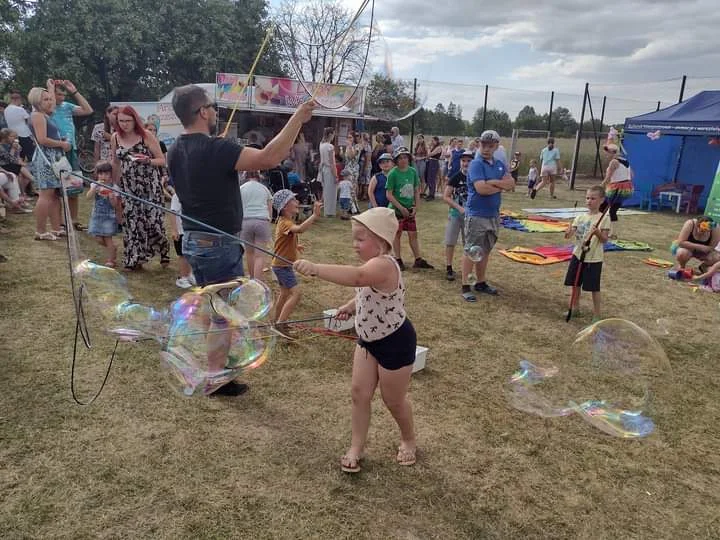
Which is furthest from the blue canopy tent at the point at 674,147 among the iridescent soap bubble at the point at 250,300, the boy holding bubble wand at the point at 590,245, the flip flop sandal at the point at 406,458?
the iridescent soap bubble at the point at 250,300

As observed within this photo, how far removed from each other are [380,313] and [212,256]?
1.24m

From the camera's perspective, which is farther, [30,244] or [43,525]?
[30,244]

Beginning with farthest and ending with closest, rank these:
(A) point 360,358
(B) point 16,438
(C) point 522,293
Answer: (C) point 522,293
(B) point 16,438
(A) point 360,358

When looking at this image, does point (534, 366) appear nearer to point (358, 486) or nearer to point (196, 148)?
point (358, 486)

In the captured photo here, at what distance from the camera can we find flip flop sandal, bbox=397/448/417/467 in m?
3.21

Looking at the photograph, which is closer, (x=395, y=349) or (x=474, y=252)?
(x=395, y=349)

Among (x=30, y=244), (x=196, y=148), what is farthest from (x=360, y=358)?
(x=30, y=244)

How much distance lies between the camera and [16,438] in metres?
3.27

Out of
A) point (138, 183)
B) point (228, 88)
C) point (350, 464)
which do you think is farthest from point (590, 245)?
point (228, 88)

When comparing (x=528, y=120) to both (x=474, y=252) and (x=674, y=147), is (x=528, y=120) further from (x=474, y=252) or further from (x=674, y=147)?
(x=474, y=252)

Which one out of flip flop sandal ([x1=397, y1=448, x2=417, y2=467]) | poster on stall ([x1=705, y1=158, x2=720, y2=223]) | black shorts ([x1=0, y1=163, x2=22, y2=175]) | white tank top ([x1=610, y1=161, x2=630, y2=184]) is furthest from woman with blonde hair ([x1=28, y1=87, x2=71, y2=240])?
poster on stall ([x1=705, y1=158, x2=720, y2=223])

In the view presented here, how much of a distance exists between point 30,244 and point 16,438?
17.5 ft

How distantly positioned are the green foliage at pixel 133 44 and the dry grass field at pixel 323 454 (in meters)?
21.1

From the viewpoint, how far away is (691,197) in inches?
609
